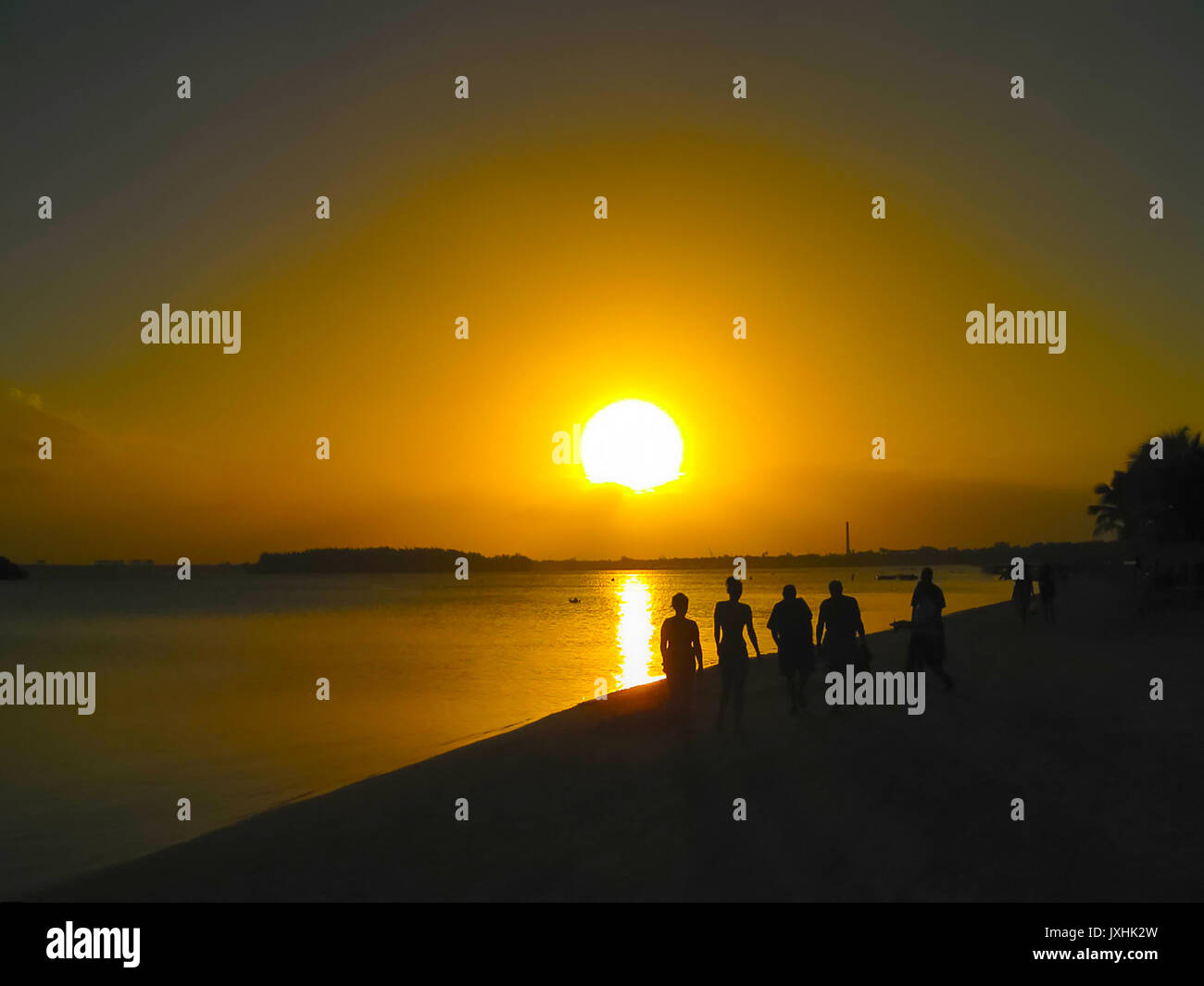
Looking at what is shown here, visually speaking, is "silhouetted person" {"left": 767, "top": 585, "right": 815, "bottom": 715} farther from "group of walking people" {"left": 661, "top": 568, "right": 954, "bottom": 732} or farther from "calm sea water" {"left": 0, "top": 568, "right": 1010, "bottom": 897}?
"calm sea water" {"left": 0, "top": 568, "right": 1010, "bottom": 897}

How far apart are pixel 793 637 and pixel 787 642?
139 mm

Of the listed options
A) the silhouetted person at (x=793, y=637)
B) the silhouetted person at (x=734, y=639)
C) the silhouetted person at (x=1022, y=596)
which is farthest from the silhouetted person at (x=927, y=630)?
the silhouetted person at (x=1022, y=596)

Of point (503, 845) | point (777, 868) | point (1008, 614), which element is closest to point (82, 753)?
point (503, 845)

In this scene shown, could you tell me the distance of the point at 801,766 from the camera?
11602 mm

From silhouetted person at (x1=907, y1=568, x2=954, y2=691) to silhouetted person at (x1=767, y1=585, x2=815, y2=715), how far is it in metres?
2.61

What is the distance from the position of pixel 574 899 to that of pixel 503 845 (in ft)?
5.97

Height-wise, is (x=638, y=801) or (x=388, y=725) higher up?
(x=638, y=801)

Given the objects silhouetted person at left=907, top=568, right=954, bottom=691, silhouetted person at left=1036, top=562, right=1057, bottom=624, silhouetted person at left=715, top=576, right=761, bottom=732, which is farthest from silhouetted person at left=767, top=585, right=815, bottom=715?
silhouetted person at left=1036, top=562, right=1057, bottom=624

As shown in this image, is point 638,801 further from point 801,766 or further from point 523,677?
point 523,677

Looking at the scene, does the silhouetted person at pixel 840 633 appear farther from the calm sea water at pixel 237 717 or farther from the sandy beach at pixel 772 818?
the calm sea water at pixel 237 717

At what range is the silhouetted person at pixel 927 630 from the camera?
16.1 metres

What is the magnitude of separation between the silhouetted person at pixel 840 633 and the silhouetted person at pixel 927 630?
1685mm
